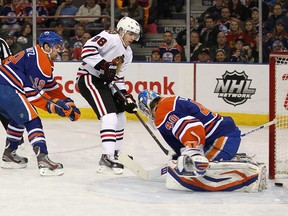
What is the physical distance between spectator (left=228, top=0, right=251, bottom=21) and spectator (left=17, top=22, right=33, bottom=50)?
2217 millimetres

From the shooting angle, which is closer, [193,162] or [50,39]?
[193,162]

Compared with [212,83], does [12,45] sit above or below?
above

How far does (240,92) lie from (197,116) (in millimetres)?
3750

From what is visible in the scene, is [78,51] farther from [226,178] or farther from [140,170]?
[226,178]

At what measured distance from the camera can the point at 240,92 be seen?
9148mm

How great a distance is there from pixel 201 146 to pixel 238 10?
4.71 m

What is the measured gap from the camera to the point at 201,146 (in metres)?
5.39

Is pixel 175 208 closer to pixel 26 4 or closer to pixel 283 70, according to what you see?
pixel 283 70

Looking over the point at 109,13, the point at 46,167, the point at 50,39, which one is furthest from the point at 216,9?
the point at 46,167

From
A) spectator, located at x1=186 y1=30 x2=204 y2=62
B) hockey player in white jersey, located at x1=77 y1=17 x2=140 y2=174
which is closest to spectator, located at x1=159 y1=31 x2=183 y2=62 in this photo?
spectator, located at x1=186 y1=30 x2=204 y2=62

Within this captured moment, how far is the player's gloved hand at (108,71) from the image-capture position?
20.5 feet

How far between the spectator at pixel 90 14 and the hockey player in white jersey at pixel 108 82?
3.82 metres

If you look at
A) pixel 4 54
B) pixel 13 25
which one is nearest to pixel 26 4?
pixel 13 25

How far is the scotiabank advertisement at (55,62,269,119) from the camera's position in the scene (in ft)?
29.9
